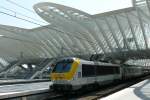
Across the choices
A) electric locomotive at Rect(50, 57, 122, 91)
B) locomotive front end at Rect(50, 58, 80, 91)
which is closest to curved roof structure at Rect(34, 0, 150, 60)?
electric locomotive at Rect(50, 57, 122, 91)

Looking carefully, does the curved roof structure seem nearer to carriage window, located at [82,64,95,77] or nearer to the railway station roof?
the railway station roof

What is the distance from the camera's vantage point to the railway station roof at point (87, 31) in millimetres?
53281

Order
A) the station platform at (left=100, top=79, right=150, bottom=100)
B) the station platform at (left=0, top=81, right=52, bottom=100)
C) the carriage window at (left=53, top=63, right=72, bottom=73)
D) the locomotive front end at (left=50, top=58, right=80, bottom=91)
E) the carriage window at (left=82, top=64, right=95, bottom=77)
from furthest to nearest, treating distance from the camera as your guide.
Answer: the carriage window at (left=82, top=64, right=95, bottom=77)
the carriage window at (left=53, top=63, right=72, bottom=73)
the locomotive front end at (left=50, top=58, right=80, bottom=91)
the station platform at (left=100, top=79, right=150, bottom=100)
the station platform at (left=0, top=81, right=52, bottom=100)

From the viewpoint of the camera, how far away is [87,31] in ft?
203

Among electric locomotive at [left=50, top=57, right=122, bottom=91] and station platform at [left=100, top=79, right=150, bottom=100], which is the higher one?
electric locomotive at [left=50, top=57, right=122, bottom=91]

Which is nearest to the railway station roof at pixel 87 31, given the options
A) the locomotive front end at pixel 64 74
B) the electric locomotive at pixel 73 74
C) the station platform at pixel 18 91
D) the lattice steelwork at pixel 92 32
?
the lattice steelwork at pixel 92 32

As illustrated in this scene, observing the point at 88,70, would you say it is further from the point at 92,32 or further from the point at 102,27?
the point at 92,32

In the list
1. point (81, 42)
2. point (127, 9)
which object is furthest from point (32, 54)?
point (127, 9)

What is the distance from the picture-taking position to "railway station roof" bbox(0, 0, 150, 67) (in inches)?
2098

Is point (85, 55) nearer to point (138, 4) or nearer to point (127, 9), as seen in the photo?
point (127, 9)

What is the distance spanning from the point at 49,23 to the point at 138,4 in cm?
2554

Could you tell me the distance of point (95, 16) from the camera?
185 ft

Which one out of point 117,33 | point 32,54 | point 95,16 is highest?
point 95,16

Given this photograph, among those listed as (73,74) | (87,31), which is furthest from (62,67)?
(87,31)
